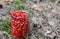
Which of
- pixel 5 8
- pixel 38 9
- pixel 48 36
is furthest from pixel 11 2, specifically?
pixel 48 36

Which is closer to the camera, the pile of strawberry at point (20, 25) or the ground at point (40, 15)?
the pile of strawberry at point (20, 25)

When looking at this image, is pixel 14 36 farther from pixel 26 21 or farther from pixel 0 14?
pixel 0 14

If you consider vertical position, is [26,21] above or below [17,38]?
above

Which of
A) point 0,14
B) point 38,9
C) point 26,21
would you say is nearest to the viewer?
point 26,21

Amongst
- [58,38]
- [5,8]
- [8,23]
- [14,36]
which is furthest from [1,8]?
[58,38]

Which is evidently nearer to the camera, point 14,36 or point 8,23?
point 14,36

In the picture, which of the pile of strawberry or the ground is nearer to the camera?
the pile of strawberry

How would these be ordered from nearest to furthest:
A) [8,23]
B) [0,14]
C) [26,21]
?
[26,21], [8,23], [0,14]
